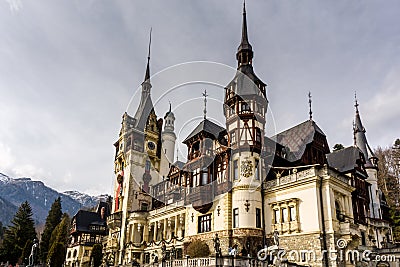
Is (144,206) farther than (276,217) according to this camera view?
Yes

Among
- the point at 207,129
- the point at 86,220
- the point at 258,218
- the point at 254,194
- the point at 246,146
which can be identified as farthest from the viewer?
the point at 86,220

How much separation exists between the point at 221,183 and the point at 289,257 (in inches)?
369

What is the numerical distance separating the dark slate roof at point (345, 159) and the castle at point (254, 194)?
99mm

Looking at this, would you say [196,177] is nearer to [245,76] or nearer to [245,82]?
[245,82]

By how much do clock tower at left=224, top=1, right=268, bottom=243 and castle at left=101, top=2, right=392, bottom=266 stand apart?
0.31 ft

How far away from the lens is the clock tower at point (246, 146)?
32906 millimetres

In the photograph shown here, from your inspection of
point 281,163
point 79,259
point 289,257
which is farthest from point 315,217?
point 79,259

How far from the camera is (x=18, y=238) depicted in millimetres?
60656

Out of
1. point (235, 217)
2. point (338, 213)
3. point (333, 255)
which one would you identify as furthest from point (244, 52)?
point (333, 255)

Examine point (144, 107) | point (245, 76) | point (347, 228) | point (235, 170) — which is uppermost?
point (144, 107)

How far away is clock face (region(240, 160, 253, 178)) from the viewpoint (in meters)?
33.9

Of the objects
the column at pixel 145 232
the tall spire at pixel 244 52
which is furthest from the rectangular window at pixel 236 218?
the column at pixel 145 232

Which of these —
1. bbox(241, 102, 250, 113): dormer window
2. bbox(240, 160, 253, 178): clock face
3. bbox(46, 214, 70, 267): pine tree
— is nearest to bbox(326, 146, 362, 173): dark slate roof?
bbox(240, 160, 253, 178): clock face

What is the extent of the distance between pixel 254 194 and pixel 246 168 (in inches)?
97.6
